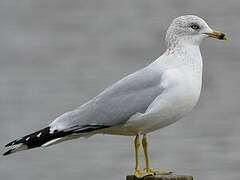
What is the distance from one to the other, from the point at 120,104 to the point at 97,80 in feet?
17.2

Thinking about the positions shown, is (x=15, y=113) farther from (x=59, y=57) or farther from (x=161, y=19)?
(x=161, y=19)

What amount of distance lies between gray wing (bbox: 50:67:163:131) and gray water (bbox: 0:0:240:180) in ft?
12.9

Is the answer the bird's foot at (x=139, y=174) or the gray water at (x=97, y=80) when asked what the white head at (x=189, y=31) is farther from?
the gray water at (x=97, y=80)

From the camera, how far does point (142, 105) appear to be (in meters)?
4.57

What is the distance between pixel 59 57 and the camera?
1043 centimetres

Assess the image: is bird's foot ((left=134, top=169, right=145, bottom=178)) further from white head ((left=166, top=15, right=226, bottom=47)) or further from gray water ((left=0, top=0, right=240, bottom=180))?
gray water ((left=0, top=0, right=240, bottom=180))

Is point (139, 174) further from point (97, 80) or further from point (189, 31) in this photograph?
point (97, 80)

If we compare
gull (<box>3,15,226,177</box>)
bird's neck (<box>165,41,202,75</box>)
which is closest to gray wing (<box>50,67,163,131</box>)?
gull (<box>3,15,226,177</box>)

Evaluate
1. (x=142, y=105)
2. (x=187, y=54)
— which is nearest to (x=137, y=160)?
(x=142, y=105)

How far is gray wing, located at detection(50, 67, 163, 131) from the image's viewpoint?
4547 millimetres

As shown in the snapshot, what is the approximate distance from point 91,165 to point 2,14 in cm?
272

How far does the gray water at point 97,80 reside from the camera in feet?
29.6

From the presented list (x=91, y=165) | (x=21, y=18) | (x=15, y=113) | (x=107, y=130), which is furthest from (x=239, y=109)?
(x=107, y=130)

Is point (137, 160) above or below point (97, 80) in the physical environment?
below
